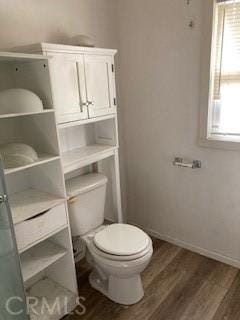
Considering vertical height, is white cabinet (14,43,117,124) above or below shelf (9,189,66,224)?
above

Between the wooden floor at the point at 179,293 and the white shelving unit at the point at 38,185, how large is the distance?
23 cm

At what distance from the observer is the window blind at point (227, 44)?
1742mm

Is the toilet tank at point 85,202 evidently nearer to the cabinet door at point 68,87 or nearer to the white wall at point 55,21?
the cabinet door at point 68,87

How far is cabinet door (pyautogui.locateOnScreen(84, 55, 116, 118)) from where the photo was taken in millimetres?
1763

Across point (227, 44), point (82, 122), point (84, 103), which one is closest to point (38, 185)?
point (82, 122)

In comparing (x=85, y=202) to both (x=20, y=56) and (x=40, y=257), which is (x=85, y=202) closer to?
(x=40, y=257)

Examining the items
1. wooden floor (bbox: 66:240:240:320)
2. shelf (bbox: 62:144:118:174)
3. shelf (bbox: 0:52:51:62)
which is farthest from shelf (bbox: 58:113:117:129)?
wooden floor (bbox: 66:240:240:320)

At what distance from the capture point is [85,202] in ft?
6.34

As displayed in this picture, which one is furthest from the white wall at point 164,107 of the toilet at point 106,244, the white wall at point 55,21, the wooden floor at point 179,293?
the toilet at point 106,244

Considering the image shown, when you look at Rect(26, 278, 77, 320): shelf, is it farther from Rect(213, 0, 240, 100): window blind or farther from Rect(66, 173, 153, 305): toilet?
Rect(213, 0, 240, 100): window blind

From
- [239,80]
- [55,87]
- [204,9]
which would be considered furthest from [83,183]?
[204,9]

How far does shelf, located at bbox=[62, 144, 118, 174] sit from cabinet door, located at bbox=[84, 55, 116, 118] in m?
0.28

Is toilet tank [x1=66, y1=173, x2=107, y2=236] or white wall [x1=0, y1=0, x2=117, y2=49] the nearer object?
white wall [x1=0, y1=0, x2=117, y2=49]

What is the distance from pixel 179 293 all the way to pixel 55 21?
2.07 metres
